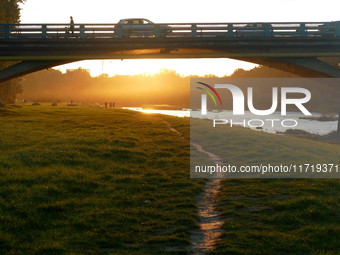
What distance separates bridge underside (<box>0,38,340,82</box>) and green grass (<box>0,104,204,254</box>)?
1018 centimetres

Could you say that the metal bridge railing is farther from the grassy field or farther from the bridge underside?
the grassy field

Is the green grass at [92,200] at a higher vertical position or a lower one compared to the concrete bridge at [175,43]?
lower

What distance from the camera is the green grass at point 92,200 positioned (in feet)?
20.7

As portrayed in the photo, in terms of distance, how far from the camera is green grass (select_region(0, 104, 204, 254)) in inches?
248

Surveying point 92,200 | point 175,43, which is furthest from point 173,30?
point 92,200

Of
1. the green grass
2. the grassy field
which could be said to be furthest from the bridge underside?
the grassy field

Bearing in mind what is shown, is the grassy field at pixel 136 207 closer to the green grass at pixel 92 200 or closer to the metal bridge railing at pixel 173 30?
the green grass at pixel 92 200

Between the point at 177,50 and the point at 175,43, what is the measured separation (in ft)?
2.62

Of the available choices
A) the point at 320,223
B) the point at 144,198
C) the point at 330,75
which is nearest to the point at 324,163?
the point at 320,223

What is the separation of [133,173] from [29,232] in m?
5.61

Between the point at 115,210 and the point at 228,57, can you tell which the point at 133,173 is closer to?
the point at 115,210

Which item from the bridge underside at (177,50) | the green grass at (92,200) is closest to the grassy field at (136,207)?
the green grass at (92,200)

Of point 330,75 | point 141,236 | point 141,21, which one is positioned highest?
point 141,21

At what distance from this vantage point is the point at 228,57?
24.2m
